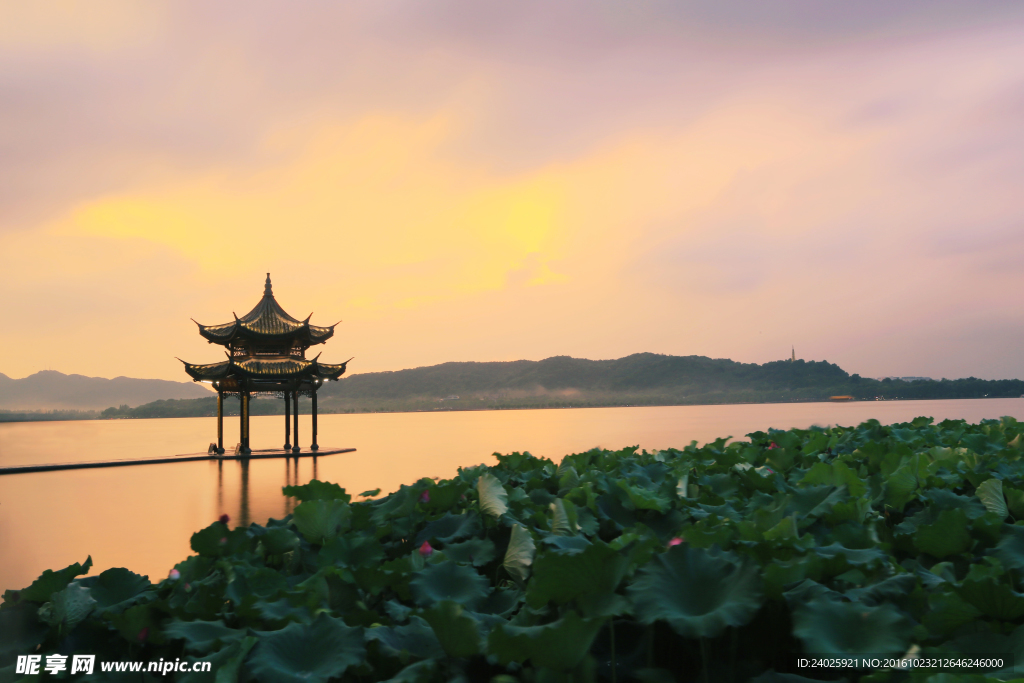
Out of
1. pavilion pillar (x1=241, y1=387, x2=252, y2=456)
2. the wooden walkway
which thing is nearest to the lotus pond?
pavilion pillar (x1=241, y1=387, x2=252, y2=456)

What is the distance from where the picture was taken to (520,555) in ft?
4.81

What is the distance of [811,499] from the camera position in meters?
1.79

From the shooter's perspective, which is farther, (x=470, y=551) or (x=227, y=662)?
(x=470, y=551)

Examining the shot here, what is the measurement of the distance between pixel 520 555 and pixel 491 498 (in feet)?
1.61

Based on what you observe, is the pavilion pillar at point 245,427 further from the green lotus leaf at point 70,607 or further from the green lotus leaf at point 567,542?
the green lotus leaf at point 567,542

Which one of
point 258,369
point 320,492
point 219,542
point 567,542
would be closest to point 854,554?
point 567,542

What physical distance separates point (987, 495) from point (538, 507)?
1.42 meters

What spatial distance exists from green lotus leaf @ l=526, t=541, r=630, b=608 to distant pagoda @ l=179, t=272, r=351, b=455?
19760 mm

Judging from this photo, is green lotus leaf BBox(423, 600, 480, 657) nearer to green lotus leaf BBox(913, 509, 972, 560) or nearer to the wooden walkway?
green lotus leaf BBox(913, 509, 972, 560)

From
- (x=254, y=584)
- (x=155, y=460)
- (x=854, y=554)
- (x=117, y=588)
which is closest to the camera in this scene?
(x=854, y=554)

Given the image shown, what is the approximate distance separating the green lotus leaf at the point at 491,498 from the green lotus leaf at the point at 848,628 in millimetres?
1026

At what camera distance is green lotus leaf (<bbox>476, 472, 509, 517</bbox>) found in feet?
6.28

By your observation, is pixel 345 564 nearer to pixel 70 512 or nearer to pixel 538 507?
pixel 538 507

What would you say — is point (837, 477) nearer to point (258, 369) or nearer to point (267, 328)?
point (258, 369)
